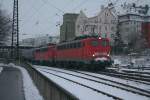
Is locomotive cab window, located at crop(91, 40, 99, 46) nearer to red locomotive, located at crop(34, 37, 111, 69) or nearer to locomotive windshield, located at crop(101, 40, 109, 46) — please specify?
red locomotive, located at crop(34, 37, 111, 69)

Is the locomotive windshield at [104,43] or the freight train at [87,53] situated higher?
the locomotive windshield at [104,43]

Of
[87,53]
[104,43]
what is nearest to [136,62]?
[104,43]

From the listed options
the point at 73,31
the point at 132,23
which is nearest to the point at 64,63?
the point at 73,31

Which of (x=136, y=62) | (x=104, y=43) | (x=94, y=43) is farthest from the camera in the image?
(x=136, y=62)

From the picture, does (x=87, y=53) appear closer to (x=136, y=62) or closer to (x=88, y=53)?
(x=88, y=53)

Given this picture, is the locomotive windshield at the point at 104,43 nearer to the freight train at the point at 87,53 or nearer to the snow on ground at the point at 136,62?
the freight train at the point at 87,53

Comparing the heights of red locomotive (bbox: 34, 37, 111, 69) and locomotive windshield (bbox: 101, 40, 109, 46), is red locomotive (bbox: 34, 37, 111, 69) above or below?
below

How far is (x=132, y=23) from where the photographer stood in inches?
4929

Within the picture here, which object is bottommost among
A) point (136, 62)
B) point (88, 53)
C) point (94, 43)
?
point (136, 62)

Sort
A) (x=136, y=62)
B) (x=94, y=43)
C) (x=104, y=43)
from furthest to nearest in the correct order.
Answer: (x=136, y=62) → (x=104, y=43) → (x=94, y=43)

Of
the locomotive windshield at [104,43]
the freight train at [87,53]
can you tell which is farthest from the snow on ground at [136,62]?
the freight train at [87,53]

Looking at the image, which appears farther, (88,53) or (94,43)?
(94,43)

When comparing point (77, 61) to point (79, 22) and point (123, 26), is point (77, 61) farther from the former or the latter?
point (123, 26)

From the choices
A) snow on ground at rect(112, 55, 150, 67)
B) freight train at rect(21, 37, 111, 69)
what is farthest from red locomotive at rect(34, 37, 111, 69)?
snow on ground at rect(112, 55, 150, 67)
